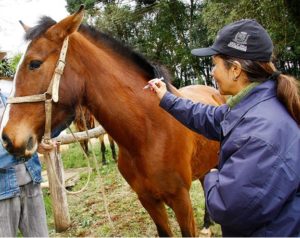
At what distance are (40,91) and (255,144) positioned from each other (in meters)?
1.42

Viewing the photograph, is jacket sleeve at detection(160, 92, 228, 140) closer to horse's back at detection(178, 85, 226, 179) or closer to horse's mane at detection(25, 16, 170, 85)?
horse's mane at detection(25, 16, 170, 85)

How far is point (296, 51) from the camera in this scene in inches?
545

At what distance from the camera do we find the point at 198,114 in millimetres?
2168

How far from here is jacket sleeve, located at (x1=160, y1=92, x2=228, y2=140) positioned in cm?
213

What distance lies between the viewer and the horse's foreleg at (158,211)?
2.80 meters

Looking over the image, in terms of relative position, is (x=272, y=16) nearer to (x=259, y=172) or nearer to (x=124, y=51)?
(x=124, y=51)

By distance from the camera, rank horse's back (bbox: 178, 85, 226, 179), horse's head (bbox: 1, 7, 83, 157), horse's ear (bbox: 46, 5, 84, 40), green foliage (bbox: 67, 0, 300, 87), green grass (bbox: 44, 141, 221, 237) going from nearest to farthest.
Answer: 1. horse's head (bbox: 1, 7, 83, 157)
2. horse's ear (bbox: 46, 5, 84, 40)
3. horse's back (bbox: 178, 85, 226, 179)
4. green grass (bbox: 44, 141, 221, 237)
5. green foliage (bbox: 67, 0, 300, 87)

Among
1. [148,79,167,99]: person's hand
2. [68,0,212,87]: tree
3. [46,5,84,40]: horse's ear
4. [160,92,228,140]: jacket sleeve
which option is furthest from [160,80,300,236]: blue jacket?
[68,0,212,87]: tree

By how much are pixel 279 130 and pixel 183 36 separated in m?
22.4

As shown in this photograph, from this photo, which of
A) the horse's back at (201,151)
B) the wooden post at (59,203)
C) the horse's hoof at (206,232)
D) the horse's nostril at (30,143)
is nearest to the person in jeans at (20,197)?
the horse's nostril at (30,143)

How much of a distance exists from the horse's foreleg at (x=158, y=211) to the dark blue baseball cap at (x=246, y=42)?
1.50 meters

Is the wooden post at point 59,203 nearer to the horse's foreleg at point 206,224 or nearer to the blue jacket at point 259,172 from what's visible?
the horse's foreleg at point 206,224

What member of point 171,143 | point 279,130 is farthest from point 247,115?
point 171,143

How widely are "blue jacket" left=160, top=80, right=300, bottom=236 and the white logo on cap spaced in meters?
0.20
